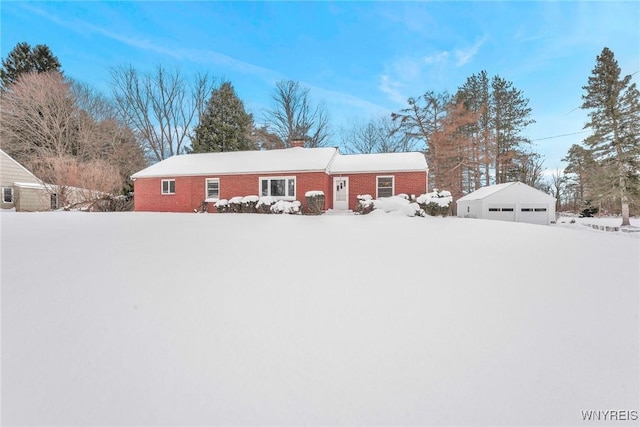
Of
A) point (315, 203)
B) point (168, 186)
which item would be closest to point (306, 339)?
point (315, 203)

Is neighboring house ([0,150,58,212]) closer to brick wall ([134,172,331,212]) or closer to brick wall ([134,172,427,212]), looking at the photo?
brick wall ([134,172,331,212])

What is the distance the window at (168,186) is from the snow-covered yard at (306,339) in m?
13.8

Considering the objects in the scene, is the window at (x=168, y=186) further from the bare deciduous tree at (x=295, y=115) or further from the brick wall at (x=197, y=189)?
the bare deciduous tree at (x=295, y=115)

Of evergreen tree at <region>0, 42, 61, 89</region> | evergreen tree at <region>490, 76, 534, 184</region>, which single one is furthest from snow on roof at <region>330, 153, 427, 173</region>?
evergreen tree at <region>0, 42, 61, 89</region>

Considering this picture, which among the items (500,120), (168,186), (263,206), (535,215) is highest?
(500,120)

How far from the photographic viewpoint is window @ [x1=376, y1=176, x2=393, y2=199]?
15.5 m

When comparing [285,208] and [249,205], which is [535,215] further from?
[249,205]

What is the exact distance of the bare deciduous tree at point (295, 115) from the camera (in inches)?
1131

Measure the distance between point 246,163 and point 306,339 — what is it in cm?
1552

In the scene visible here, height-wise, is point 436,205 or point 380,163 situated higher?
point 380,163

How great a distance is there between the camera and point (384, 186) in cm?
1561

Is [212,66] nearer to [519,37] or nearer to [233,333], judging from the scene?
[519,37]

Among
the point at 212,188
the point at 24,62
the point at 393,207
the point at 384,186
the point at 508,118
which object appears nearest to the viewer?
the point at 393,207

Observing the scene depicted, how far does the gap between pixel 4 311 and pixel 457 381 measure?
3776mm
